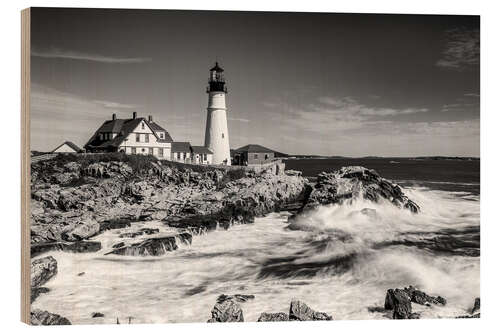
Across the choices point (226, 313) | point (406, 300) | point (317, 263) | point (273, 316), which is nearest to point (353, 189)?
point (317, 263)

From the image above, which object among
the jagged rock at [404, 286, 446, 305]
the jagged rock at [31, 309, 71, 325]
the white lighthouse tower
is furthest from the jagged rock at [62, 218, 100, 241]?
the jagged rock at [404, 286, 446, 305]

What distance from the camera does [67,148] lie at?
629cm

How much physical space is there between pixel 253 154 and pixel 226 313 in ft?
7.54

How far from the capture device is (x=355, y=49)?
6574 millimetres

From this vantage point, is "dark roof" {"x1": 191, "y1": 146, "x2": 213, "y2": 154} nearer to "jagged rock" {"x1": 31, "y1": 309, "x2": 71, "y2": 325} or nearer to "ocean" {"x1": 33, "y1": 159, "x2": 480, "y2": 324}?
"ocean" {"x1": 33, "y1": 159, "x2": 480, "y2": 324}

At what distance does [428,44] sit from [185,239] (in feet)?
15.0

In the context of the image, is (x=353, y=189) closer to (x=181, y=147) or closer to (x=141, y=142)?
(x=181, y=147)

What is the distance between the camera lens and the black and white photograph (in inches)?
237

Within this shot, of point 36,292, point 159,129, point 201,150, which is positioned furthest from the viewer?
point 201,150

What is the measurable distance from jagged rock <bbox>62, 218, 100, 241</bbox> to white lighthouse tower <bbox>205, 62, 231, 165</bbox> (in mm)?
1990

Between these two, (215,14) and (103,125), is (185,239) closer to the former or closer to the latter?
(103,125)

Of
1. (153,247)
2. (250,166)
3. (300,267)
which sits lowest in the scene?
(300,267)

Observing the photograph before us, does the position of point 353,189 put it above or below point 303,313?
above

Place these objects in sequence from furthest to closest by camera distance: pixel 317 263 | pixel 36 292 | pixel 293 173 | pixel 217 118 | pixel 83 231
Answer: pixel 293 173
pixel 217 118
pixel 317 263
pixel 83 231
pixel 36 292
